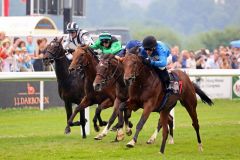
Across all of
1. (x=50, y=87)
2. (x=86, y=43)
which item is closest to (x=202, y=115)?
(x=50, y=87)

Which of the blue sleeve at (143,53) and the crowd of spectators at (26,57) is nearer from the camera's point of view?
the blue sleeve at (143,53)

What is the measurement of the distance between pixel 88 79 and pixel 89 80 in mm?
25

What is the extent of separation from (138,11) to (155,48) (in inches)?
3945

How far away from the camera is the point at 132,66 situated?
44.2ft

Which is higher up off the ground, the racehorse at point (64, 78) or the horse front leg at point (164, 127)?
the racehorse at point (64, 78)

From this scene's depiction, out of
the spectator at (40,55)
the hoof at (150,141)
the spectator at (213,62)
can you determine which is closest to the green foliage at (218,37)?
the spectator at (213,62)

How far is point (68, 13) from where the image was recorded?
74.0 ft

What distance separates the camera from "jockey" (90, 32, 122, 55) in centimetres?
1553

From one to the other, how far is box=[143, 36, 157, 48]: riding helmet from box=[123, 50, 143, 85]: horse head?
0.22 meters

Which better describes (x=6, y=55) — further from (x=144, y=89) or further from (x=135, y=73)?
(x=135, y=73)

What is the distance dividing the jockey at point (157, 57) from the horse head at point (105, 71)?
0.80 m

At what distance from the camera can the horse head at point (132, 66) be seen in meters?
13.4

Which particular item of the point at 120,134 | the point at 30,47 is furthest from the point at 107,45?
the point at 30,47

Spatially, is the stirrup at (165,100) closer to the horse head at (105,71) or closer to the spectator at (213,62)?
the horse head at (105,71)
